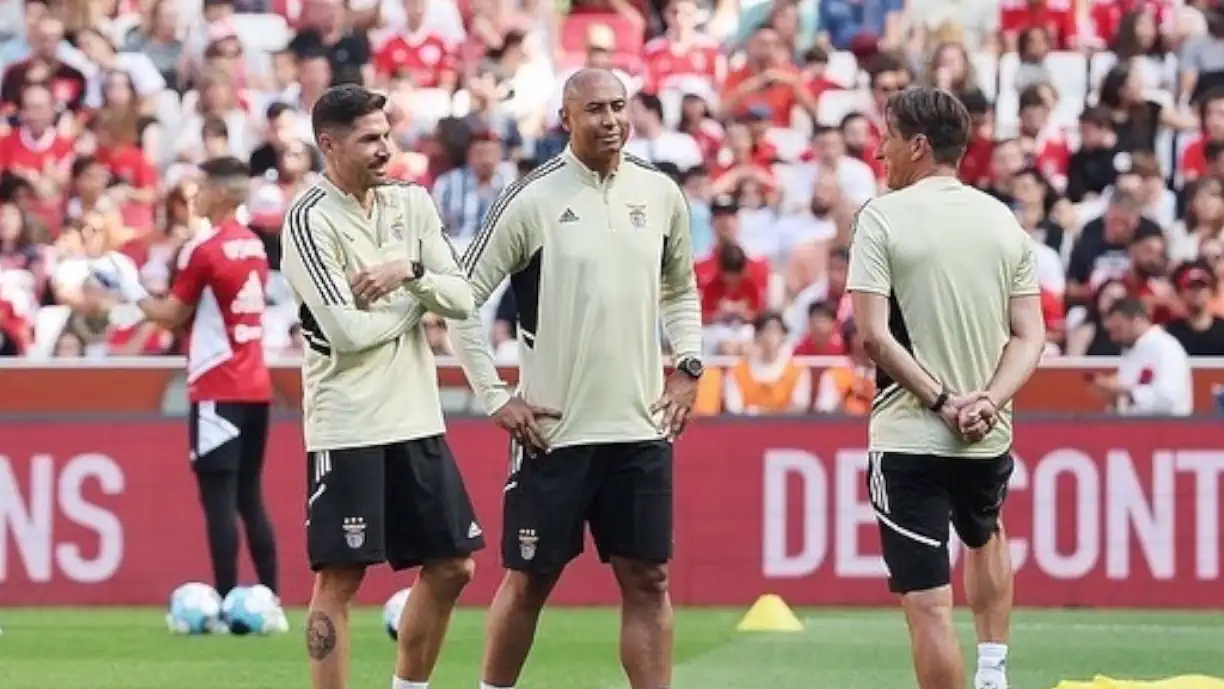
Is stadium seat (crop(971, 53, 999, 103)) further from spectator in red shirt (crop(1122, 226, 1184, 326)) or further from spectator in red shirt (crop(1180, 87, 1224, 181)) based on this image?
spectator in red shirt (crop(1122, 226, 1184, 326))

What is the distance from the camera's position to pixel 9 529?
1748 centimetres

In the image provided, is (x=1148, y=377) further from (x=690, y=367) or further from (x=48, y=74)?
(x=48, y=74)

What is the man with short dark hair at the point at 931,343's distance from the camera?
32.2 ft

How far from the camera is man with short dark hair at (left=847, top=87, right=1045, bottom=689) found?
9.83m

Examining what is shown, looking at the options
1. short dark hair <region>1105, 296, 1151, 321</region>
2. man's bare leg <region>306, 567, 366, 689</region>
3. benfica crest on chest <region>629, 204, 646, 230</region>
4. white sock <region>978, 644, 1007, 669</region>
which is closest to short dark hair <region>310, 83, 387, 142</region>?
benfica crest on chest <region>629, 204, 646, 230</region>

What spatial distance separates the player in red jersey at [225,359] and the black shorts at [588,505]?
481 centimetres

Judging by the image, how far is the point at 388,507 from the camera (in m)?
10.3

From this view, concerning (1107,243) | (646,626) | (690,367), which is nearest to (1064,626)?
(1107,243)

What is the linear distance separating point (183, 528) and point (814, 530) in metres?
3.78

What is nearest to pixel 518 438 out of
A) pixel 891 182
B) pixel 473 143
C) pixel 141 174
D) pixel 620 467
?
pixel 620 467

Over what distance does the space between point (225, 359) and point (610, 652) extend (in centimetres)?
251

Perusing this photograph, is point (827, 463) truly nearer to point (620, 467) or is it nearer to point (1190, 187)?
point (1190, 187)

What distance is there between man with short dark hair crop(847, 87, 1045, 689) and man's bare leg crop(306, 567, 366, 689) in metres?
1.88

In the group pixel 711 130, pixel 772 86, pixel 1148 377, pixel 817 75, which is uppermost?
pixel 817 75
